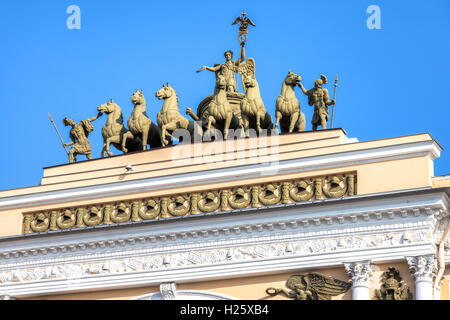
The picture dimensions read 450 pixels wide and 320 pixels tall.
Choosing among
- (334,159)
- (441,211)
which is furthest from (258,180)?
(441,211)

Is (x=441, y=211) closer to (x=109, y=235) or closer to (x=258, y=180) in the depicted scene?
(x=258, y=180)

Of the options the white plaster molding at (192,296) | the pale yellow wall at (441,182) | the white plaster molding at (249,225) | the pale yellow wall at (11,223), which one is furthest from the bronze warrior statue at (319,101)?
the pale yellow wall at (11,223)

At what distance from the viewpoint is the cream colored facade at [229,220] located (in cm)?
2859

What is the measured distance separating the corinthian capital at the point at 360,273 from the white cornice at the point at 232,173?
7.31 ft

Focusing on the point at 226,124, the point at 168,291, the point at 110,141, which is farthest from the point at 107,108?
the point at 168,291

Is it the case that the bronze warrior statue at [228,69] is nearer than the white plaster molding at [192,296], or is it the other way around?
the white plaster molding at [192,296]

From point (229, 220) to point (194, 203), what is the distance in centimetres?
107

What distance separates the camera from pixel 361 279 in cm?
2845

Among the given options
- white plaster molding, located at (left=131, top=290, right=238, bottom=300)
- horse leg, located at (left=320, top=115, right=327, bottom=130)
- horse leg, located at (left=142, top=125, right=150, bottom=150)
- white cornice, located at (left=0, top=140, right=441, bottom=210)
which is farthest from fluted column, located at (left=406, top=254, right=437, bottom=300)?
horse leg, located at (left=142, top=125, right=150, bottom=150)

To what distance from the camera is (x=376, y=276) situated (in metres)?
28.6

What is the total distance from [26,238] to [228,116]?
17.7 feet

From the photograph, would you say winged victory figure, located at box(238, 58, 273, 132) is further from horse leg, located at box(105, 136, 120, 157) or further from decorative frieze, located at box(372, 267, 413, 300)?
decorative frieze, located at box(372, 267, 413, 300)

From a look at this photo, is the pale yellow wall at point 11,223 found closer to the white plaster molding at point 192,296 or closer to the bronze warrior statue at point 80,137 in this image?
the bronze warrior statue at point 80,137

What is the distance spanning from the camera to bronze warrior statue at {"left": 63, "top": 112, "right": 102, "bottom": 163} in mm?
34219
